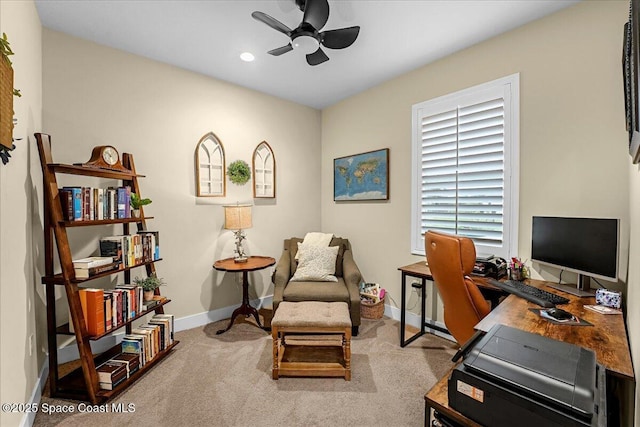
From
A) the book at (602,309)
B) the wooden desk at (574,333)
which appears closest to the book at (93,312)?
the wooden desk at (574,333)

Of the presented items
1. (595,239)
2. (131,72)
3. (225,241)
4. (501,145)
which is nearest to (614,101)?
(501,145)

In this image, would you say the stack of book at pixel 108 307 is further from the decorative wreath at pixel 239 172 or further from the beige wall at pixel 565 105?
the beige wall at pixel 565 105

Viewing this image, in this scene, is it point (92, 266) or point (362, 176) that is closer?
point (92, 266)

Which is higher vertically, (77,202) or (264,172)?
(264,172)

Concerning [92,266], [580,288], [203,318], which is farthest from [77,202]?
[580,288]

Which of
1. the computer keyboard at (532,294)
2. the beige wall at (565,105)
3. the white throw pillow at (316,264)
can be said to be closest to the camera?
the computer keyboard at (532,294)

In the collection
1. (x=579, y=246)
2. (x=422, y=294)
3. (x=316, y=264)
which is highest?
(x=579, y=246)

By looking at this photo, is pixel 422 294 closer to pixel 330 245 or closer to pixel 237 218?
pixel 330 245

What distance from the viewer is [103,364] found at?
2.16 m

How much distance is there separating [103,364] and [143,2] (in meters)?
2.64

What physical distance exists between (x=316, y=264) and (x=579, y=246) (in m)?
2.27

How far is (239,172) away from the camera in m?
3.47

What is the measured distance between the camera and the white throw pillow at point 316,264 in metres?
3.23

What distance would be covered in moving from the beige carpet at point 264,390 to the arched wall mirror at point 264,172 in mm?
1779
